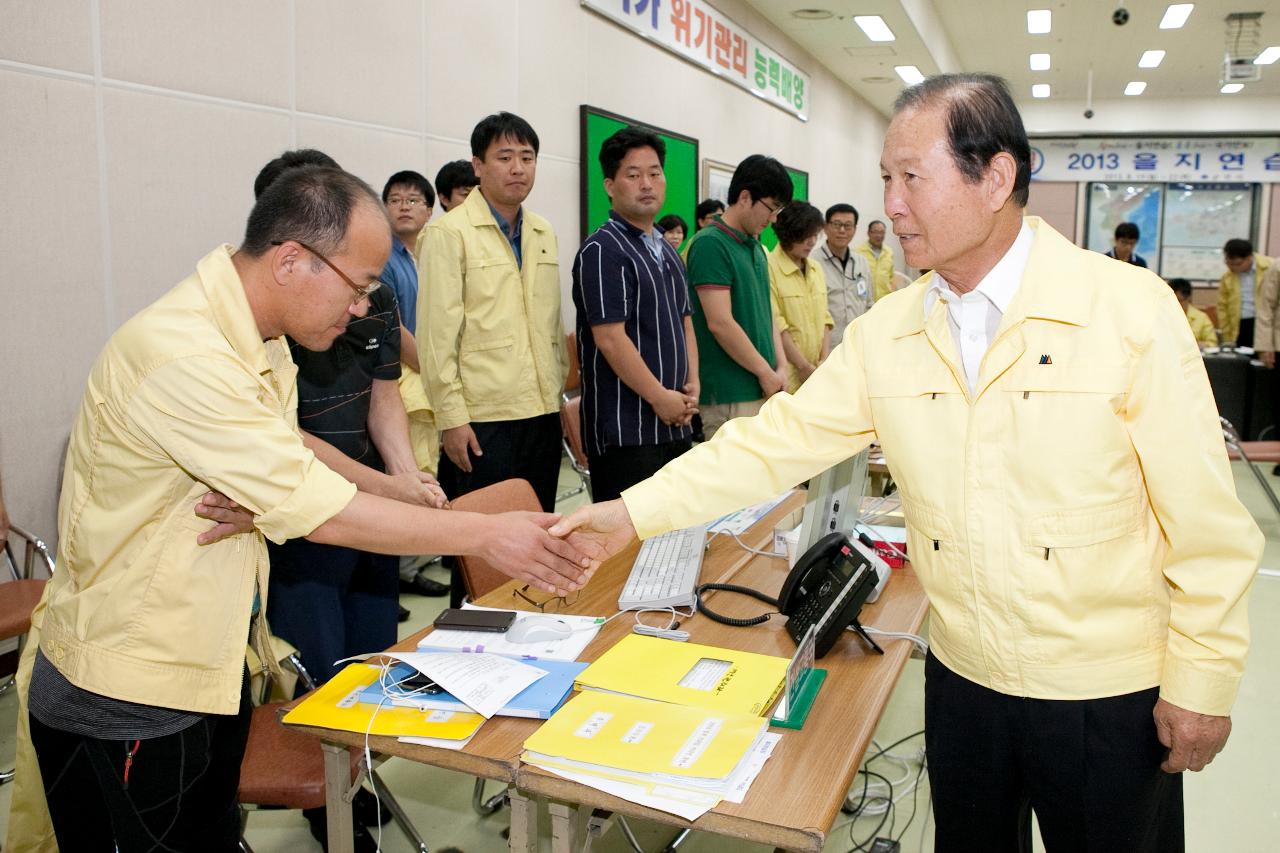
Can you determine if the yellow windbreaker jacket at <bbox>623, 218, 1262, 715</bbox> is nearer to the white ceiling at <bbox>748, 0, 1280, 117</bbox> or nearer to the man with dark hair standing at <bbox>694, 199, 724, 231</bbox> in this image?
the man with dark hair standing at <bbox>694, 199, 724, 231</bbox>

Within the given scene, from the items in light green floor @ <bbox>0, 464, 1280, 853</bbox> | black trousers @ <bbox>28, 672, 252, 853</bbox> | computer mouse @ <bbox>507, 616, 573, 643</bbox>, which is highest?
computer mouse @ <bbox>507, 616, 573, 643</bbox>

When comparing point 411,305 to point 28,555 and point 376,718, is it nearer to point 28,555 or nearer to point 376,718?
point 28,555

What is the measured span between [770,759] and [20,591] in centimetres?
235

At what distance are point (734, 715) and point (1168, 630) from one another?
65 centimetres

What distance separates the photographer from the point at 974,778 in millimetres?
1462

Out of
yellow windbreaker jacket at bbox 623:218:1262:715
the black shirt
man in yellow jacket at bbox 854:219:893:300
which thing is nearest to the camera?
yellow windbreaker jacket at bbox 623:218:1262:715

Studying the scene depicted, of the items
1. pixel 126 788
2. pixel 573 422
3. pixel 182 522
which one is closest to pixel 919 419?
pixel 182 522

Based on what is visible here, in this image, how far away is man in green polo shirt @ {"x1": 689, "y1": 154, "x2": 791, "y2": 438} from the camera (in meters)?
3.79

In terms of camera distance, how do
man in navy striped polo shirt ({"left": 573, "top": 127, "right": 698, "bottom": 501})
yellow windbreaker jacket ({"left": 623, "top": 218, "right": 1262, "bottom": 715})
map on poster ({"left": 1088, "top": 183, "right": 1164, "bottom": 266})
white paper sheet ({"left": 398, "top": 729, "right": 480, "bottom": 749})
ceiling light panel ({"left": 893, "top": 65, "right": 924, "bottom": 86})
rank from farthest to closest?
map on poster ({"left": 1088, "top": 183, "right": 1164, "bottom": 266}), ceiling light panel ({"left": 893, "top": 65, "right": 924, "bottom": 86}), man in navy striped polo shirt ({"left": 573, "top": 127, "right": 698, "bottom": 501}), white paper sheet ({"left": 398, "top": 729, "right": 480, "bottom": 749}), yellow windbreaker jacket ({"left": 623, "top": 218, "right": 1262, "bottom": 715})

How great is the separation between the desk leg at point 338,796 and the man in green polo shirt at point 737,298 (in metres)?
2.45

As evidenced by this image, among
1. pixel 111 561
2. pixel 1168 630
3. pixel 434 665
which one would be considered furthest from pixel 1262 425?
pixel 111 561

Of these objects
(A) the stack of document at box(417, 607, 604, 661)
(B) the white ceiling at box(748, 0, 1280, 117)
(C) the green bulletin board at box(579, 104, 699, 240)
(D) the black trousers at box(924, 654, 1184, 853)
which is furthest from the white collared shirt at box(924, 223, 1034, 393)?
(B) the white ceiling at box(748, 0, 1280, 117)

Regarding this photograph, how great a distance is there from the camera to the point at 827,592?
5.98 feet

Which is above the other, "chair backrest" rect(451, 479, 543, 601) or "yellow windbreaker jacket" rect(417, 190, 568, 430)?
"yellow windbreaker jacket" rect(417, 190, 568, 430)
